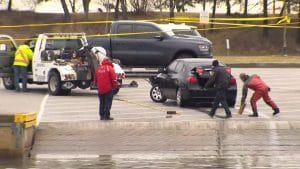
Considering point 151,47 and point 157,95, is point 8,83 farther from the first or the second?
point 157,95

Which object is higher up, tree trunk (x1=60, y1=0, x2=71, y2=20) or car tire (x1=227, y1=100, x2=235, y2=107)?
tree trunk (x1=60, y1=0, x2=71, y2=20)

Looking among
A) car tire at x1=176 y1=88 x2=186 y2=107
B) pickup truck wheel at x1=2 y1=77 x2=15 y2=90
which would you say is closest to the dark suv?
car tire at x1=176 y1=88 x2=186 y2=107

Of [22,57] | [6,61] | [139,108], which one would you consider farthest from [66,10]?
[139,108]

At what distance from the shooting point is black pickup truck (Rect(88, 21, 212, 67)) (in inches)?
1262

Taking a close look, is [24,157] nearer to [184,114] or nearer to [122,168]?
[122,168]

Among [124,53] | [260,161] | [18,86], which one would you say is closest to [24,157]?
[260,161]

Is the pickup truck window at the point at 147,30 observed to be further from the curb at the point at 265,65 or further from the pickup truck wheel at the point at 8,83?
the curb at the point at 265,65

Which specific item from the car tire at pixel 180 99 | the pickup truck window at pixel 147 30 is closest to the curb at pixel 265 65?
the pickup truck window at pixel 147 30

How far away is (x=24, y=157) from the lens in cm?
1661

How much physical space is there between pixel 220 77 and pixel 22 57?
28.3ft

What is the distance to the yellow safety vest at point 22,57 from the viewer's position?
2719cm

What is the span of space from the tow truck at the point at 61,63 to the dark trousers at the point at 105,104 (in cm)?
456

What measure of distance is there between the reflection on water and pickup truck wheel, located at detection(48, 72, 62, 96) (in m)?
9.64

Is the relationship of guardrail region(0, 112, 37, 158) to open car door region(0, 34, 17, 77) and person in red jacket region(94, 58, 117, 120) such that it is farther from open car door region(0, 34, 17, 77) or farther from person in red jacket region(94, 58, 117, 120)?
open car door region(0, 34, 17, 77)
